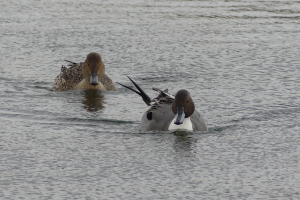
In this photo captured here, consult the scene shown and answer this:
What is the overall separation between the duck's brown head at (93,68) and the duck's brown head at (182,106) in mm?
3122

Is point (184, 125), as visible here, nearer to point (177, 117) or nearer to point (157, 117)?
point (177, 117)

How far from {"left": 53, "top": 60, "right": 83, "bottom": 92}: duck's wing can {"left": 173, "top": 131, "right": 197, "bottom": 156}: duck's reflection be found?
333 centimetres

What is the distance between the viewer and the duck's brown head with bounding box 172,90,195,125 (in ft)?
27.2

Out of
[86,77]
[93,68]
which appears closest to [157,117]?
[93,68]

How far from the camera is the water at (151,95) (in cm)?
657

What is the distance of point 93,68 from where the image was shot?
11.5 m

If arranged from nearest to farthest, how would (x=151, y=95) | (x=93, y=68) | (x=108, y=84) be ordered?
1. (x=151, y=95)
2. (x=108, y=84)
3. (x=93, y=68)

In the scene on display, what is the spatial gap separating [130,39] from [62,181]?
742 cm

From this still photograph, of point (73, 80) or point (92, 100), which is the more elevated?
point (73, 80)

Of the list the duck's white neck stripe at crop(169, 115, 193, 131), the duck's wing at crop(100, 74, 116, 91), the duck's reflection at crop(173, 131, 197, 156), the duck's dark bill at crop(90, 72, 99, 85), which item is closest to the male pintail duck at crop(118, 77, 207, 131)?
the duck's white neck stripe at crop(169, 115, 193, 131)

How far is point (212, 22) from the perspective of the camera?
15188 millimetres

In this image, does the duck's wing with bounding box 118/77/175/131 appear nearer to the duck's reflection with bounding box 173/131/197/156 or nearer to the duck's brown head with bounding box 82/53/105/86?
the duck's reflection with bounding box 173/131/197/156

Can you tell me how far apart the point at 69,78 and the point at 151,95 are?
1651 millimetres

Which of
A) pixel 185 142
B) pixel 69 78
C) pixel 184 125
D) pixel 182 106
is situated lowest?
pixel 185 142
